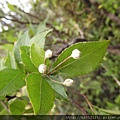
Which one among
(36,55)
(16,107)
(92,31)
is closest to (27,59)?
(36,55)

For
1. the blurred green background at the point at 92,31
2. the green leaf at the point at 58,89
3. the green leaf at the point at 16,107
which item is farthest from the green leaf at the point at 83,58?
the blurred green background at the point at 92,31

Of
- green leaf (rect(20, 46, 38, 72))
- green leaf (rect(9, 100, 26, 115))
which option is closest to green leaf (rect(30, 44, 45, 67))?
green leaf (rect(20, 46, 38, 72))

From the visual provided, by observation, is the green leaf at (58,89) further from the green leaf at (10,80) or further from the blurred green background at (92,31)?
the blurred green background at (92,31)

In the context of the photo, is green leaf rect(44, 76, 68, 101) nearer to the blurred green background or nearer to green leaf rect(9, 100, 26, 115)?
green leaf rect(9, 100, 26, 115)

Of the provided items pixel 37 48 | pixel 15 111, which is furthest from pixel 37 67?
pixel 15 111

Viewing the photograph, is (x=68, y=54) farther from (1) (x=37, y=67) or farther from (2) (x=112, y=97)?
(2) (x=112, y=97)

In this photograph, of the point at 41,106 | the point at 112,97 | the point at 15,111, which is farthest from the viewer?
the point at 112,97
